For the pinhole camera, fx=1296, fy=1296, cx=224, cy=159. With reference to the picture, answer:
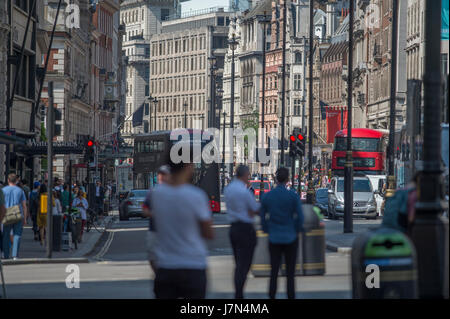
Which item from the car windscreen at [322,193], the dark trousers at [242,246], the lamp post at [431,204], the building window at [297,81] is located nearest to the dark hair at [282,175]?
the dark trousers at [242,246]

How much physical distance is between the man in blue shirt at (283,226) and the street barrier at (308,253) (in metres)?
4.74

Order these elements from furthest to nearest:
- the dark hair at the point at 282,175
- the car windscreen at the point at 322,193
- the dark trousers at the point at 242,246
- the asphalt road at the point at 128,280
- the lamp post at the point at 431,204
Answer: the car windscreen at the point at 322,193
the asphalt road at the point at 128,280
the dark hair at the point at 282,175
the dark trousers at the point at 242,246
the lamp post at the point at 431,204

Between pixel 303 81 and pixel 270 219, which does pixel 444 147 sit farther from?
pixel 303 81

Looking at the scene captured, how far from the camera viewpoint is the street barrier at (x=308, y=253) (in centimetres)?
2150

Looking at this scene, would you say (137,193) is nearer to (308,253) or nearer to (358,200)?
(358,200)

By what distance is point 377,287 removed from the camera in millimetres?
13344

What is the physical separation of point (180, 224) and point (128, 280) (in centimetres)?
1172

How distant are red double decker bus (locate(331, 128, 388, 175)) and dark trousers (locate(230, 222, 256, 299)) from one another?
5379 centimetres

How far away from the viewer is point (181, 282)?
10688mm

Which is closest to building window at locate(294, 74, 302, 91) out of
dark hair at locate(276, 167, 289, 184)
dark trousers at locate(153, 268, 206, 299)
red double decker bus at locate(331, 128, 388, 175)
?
red double decker bus at locate(331, 128, 388, 175)

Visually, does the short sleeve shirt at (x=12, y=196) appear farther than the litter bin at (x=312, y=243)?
Yes

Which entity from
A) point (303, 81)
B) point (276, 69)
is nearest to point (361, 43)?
point (303, 81)

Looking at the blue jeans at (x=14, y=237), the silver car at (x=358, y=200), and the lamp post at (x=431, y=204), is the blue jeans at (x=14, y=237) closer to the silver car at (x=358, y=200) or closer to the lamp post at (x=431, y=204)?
the lamp post at (x=431, y=204)
